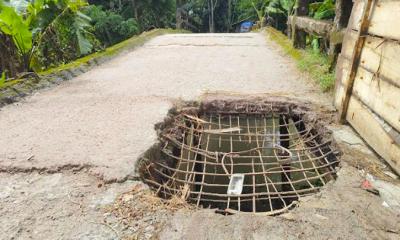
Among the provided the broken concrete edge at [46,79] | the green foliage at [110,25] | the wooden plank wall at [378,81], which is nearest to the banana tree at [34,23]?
the broken concrete edge at [46,79]

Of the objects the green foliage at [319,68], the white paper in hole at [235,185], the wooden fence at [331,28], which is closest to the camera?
the white paper in hole at [235,185]

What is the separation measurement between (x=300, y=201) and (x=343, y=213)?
0.25 metres

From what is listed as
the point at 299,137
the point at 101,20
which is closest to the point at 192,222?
the point at 299,137

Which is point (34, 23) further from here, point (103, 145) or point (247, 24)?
point (247, 24)

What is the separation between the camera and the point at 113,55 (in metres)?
6.61

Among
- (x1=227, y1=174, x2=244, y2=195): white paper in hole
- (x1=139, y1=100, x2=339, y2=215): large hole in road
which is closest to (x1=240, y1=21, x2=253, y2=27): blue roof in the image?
(x1=139, y1=100, x2=339, y2=215): large hole in road

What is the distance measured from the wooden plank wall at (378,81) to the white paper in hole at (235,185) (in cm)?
108

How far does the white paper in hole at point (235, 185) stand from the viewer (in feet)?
7.93

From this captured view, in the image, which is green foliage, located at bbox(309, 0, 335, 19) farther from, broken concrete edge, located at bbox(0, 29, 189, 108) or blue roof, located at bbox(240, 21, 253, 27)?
blue roof, located at bbox(240, 21, 253, 27)

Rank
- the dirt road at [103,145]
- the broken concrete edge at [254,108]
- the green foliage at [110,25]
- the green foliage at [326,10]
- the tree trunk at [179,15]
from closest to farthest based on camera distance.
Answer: the dirt road at [103,145] → the broken concrete edge at [254,108] → the green foliage at [326,10] → the green foliage at [110,25] → the tree trunk at [179,15]

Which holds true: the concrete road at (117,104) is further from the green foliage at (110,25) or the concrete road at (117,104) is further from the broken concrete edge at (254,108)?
the green foliage at (110,25)

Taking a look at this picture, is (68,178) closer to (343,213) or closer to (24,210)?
(24,210)

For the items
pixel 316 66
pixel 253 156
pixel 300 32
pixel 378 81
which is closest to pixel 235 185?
pixel 253 156

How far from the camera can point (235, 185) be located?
248cm
